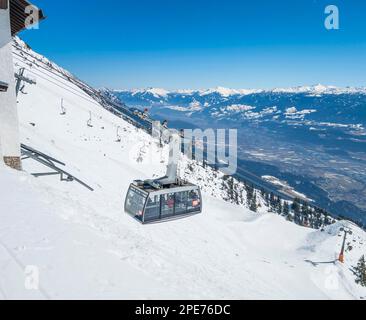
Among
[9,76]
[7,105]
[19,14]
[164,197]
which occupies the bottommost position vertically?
[164,197]

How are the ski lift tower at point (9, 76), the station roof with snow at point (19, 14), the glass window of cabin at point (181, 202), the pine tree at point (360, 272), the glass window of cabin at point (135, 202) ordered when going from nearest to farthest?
the ski lift tower at point (9, 76) < the station roof with snow at point (19, 14) < the glass window of cabin at point (135, 202) < the glass window of cabin at point (181, 202) < the pine tree at point (360, 272)

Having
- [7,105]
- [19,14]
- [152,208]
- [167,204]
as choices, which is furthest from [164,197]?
[19,14]

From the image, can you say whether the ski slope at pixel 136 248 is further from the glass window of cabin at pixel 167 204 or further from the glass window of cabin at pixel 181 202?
the glass window of cabin at pixel 181 202

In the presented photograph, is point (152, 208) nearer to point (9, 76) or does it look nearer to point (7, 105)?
point (7, 105)

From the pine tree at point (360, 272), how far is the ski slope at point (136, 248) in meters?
0.72

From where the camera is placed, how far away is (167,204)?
1953cm

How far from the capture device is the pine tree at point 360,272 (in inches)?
1060

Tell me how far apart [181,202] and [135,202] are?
111 inches

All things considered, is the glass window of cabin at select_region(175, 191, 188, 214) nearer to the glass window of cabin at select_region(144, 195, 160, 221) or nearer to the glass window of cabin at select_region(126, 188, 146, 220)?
the glass window of cabin at select_region(144, 195, 160, 221)

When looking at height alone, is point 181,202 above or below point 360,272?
above

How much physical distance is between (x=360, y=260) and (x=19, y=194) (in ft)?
100

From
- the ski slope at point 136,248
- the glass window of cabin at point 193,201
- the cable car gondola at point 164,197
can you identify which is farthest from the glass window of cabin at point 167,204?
the ski slope at point 136,248

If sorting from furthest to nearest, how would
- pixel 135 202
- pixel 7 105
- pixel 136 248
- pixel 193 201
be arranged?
pixel 193 201 → pixel 135 202 → pixel 7 105 → pixel 136 248
